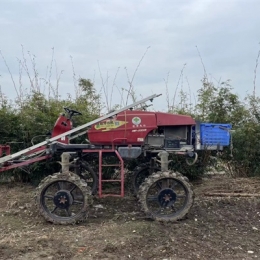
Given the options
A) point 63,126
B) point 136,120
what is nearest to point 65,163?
point 63,126

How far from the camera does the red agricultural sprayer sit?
6.09m

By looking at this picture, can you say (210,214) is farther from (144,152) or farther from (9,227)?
(9,227)

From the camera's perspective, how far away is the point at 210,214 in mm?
6543

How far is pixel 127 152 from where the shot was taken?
6.44 metres

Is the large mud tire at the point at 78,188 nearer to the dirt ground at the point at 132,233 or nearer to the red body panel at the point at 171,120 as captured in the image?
the dirt ground at the point at 132,233

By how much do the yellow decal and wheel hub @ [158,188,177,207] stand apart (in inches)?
48.3

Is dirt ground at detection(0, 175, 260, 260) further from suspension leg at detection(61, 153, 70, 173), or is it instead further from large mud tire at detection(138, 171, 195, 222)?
suspension leg at detection(61, 153, 70, 173)

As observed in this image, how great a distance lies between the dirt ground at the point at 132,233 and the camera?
4.87 metres

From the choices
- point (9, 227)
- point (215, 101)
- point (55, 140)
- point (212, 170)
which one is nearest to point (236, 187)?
point (212, 170)

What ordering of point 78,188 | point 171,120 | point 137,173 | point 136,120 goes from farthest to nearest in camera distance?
1. point 137,173
2. point 171,120
3. point 136,120
4. point 78,188

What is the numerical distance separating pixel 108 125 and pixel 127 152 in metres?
0.52

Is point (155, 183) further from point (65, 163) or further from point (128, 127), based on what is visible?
point (65, 163)

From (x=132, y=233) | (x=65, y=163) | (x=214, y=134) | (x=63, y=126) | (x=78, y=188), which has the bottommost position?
(x=132, y=233)

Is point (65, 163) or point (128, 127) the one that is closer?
point (65, 163)
